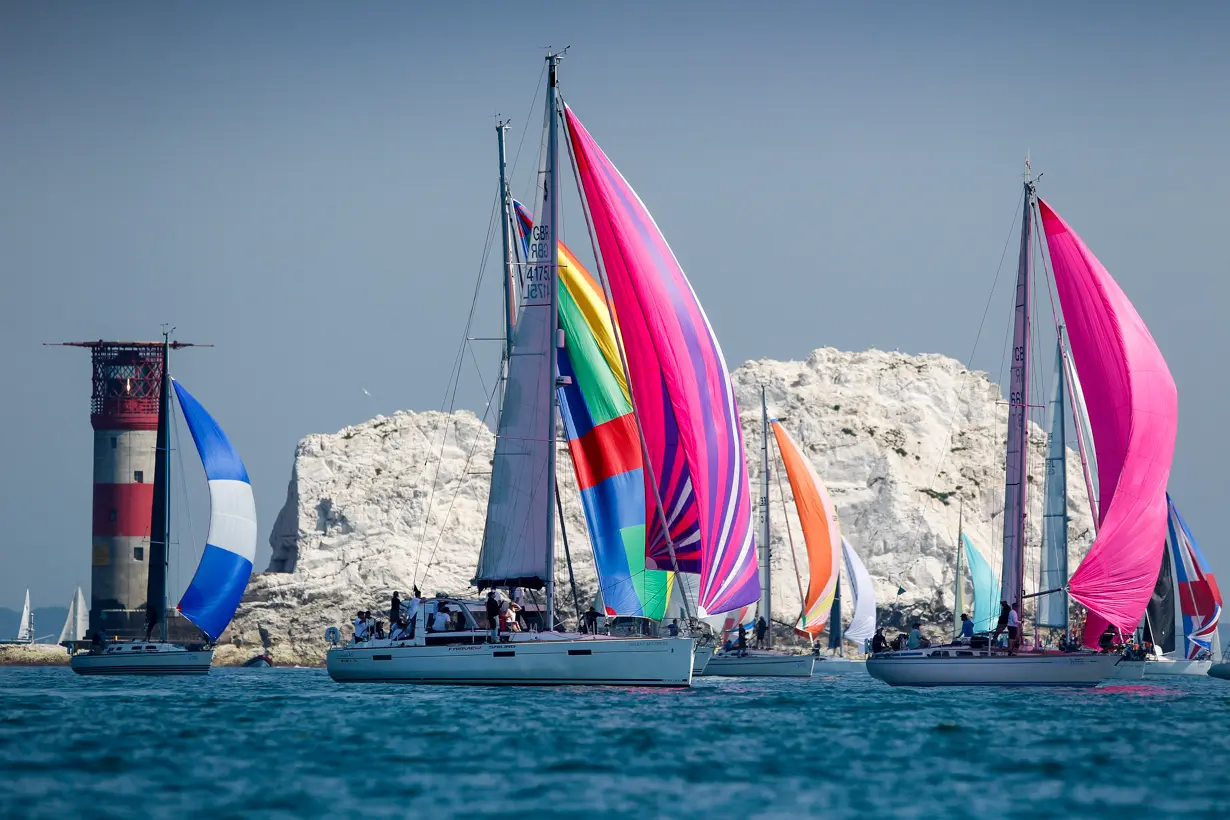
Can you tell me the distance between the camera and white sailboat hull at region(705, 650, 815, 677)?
1981 inches

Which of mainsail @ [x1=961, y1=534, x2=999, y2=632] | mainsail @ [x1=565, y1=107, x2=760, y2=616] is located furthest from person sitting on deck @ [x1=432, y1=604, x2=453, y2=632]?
mainsail @ [x1=961, y1=534, x2=999, y2=632]

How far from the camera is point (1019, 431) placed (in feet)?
125

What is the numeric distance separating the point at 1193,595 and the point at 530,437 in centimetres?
3025

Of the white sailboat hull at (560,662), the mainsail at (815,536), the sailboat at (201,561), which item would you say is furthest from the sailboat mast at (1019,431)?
the sailboat at (201,561)

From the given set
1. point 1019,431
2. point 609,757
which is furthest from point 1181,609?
point 609,757

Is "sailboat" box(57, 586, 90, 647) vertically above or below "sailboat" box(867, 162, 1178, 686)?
below

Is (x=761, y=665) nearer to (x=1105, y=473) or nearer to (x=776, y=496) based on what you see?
(x=1105, y=473)

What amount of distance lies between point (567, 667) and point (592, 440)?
5.67 m

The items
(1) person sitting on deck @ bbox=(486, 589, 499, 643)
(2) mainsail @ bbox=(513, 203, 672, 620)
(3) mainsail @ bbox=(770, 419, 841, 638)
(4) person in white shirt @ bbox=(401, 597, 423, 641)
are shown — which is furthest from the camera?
(3) mainsail @ bbox=(770, 419, 841, 638)

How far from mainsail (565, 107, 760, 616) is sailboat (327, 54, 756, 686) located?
0.12 feet

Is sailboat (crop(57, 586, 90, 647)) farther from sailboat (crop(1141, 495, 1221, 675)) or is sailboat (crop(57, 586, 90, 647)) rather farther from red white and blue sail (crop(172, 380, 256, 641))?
sailboat (crop(1141, 495, 1221, 675))

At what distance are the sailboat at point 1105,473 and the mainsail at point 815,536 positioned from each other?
1685 cm

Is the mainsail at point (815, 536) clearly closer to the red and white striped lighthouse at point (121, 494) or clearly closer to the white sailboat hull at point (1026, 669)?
the white sailboat hull at point (1026, 669)

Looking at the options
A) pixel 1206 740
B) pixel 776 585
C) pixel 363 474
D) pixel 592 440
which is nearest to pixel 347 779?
pixel 1206 740
